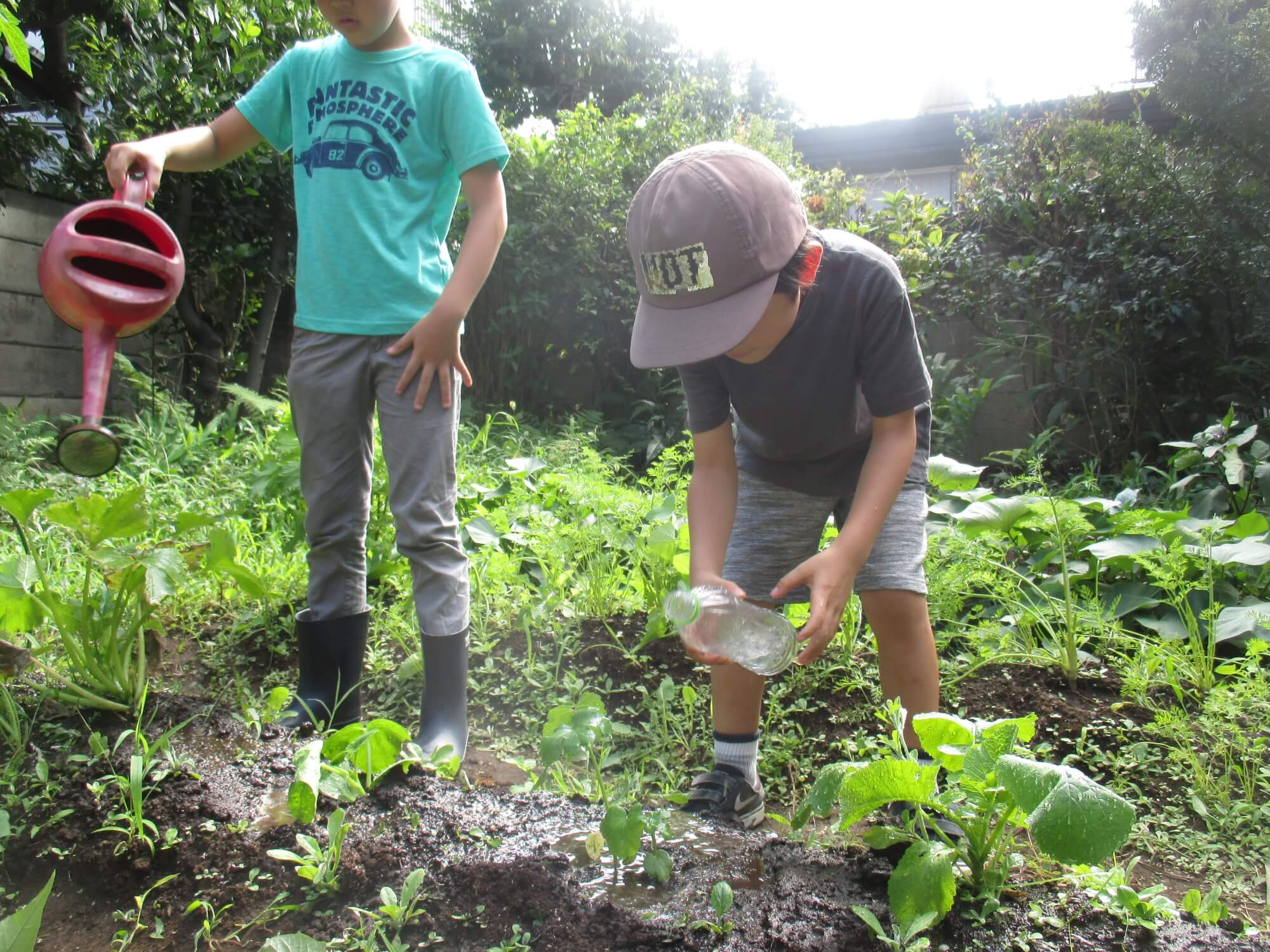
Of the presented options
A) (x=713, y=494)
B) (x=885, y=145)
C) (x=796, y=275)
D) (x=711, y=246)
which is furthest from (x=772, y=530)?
(x=885, y=145)

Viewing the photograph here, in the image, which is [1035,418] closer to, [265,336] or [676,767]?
[676,767]

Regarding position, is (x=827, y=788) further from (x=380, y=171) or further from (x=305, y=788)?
(x=380, y=171)

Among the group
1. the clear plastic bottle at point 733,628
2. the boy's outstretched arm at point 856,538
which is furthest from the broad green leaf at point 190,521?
the boy's outstretched arm at point 856,538

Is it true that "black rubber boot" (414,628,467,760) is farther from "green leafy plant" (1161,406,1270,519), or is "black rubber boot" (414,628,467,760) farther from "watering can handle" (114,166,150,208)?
"green leafy plant" (1161,406,1270,519)

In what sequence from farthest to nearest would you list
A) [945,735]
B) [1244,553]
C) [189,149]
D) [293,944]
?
[1244,553] < [189,149] < [945,735] < [293,944]

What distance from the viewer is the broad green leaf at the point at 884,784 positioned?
128 cm

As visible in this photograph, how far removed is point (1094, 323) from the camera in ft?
16.1

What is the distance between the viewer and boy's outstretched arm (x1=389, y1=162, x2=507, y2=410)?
1938 mm

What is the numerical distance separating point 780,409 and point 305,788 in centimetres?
108

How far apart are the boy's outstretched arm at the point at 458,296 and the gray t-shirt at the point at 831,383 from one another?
49 centimetres

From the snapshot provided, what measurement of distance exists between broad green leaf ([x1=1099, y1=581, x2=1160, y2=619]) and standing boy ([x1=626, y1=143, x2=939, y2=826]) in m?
1.04

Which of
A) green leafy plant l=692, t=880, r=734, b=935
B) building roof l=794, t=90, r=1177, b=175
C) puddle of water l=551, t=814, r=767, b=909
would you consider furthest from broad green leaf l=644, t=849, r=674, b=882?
building roof l=794, t=90, r=1177, b=175

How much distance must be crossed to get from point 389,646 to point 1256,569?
8.31 feet

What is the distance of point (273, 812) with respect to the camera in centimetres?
171
